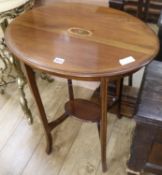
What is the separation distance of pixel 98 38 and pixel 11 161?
79 centimetres

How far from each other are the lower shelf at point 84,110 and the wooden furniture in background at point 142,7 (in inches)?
19.1

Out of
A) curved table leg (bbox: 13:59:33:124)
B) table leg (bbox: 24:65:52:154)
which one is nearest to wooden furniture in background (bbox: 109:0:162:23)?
table leg (bbox: 24:65:52:154)

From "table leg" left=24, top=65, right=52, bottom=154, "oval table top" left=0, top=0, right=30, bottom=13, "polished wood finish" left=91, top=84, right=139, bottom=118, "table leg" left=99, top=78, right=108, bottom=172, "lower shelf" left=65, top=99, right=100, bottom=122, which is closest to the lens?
"table leg" left=99, top=78, right=108, bottom=172

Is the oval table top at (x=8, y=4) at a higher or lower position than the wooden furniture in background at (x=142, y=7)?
higher

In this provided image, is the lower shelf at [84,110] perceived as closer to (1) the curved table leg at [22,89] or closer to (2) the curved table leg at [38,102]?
(2) the curved table leg at [38,102]

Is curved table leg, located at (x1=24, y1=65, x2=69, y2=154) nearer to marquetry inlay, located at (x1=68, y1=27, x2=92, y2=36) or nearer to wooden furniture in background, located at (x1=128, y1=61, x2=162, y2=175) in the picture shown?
marquetry inlay, located at (x1=68, y1=27, x2=92, y2=36)

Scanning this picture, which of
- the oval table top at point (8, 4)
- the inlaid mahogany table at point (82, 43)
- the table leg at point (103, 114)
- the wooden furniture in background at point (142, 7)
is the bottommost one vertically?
the table leg at point (103, 114)

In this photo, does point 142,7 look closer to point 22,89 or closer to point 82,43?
point 82,43

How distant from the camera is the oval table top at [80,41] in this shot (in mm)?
828

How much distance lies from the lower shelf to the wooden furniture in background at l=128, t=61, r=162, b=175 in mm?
308

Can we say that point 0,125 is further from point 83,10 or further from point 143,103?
point 143,103

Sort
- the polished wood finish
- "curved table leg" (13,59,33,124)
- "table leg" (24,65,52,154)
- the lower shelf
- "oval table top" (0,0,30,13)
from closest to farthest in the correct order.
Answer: "table leg" (24,65,52,154) < "oval table top" (0,0,30,13) < the lower shelf < "curved table leg" (13,59,33,124) < the polished wood finish

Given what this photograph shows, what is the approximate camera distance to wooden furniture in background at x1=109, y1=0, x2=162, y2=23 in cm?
113

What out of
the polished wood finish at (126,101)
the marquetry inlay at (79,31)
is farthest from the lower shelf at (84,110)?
the marquetry inlay at (79,31)
